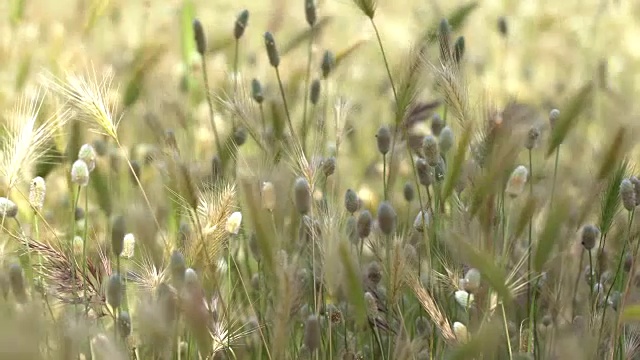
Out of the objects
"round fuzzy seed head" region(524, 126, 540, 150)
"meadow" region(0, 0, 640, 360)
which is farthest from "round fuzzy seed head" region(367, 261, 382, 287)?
"round fuzzy seed head" region(524, 126, 540, 150)

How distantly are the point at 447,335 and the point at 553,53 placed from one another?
1932 millimetres

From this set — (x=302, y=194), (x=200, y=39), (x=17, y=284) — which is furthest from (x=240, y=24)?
(x=17, y=284)

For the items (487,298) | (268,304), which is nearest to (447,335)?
(487,298)

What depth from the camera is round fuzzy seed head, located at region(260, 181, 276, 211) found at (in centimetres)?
105

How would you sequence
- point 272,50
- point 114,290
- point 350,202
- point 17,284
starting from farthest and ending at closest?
point 272,50 → point 350,202 → point 17,284 → point 114,290

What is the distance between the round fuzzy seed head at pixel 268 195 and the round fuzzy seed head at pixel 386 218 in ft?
0.37

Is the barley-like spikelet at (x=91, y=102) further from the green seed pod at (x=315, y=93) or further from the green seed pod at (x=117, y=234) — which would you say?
the green seed pod at (x=315, y=93)

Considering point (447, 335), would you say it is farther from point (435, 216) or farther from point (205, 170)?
point (205, 170)

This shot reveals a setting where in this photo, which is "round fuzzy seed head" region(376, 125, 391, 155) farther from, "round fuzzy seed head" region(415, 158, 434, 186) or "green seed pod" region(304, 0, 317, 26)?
"green seed pod" region(304, 0, 317, 26)

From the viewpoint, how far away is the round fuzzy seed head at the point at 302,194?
3.34 ft

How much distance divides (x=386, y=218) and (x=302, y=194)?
95 mm

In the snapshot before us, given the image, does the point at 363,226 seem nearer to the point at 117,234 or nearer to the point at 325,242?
the point at 325,242

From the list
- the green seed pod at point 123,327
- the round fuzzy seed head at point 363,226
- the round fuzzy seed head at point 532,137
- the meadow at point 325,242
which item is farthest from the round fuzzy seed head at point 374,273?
the green seed pod at point 123,327

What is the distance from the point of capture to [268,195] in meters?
1.05
